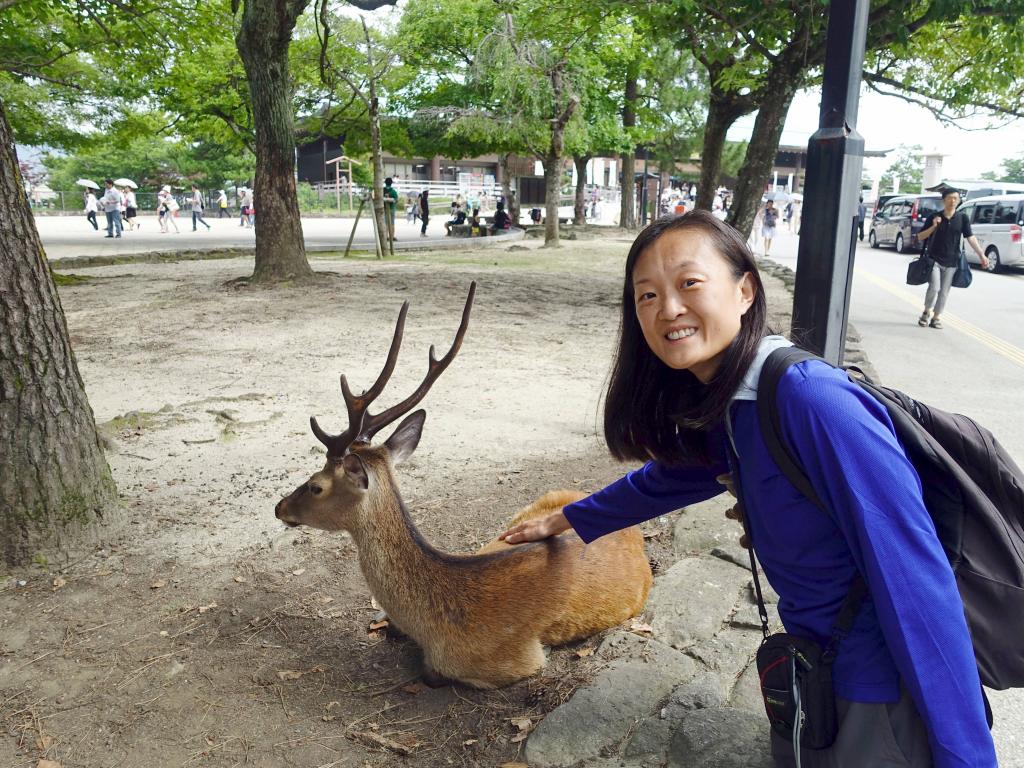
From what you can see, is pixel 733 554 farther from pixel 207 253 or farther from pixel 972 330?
pixel 207 253

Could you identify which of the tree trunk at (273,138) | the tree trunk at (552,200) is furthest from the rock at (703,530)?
the tree trunk at (552,200)

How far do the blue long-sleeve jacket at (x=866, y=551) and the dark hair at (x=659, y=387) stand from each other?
0.17m

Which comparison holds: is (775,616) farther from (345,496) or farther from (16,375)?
(16,375)

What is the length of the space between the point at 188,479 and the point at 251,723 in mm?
2183

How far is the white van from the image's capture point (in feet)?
54.5

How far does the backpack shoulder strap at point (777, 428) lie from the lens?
1.54 m

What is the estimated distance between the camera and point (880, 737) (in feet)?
5.13

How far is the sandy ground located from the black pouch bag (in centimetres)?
105

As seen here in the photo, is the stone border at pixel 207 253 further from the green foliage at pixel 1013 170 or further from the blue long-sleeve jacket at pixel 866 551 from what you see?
the green foliage at pixel 1013 170

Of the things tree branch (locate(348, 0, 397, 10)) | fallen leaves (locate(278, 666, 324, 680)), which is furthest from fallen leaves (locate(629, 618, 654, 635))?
tree branch (locate(348, 0, 397, 10))

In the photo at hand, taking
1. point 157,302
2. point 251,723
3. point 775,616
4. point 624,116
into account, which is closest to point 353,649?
point 251,723

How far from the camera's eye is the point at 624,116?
27922 mm

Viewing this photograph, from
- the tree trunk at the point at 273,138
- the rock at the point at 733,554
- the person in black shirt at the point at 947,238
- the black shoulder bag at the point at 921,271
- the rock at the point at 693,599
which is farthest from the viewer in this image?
the tree trunk at the point at 273,138

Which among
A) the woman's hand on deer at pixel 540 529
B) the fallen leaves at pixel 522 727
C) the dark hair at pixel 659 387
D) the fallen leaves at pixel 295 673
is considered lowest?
the fallen leaves at pixel 295 673
